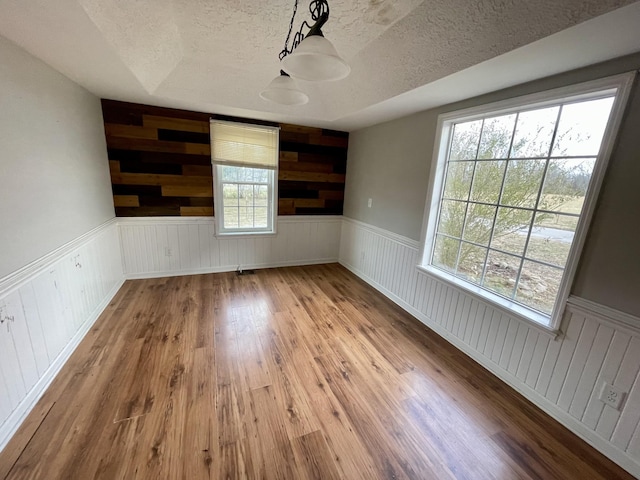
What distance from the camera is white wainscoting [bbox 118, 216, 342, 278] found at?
3.54 meters

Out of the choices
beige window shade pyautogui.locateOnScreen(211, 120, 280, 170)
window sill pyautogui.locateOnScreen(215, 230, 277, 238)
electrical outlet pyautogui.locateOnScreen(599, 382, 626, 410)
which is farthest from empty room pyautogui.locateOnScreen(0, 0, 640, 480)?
window sill pyautogui.locateOnScreen(215, 230, 277, 238)

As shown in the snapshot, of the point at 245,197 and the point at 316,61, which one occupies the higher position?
the point at 316,61

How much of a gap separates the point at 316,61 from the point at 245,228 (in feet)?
10.6

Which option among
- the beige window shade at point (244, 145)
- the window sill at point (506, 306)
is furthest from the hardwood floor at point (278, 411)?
the beige window shade at point (244, 145)

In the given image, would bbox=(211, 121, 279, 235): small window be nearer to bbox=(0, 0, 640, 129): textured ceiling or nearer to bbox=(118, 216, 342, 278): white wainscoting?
bbox=(118, 216, 342, 278): white wainscoting

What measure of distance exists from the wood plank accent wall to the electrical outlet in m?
3.75

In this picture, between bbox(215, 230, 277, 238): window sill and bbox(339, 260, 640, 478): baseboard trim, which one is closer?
bbox(339, 260, 640, 478): baseboard trim

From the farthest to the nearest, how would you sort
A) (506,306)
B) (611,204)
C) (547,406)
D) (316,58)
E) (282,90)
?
(506,306) < (547,406) < (282,90) < (611,204) < (316,58)

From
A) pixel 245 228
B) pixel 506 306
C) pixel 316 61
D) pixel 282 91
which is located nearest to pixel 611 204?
pixel 506 306

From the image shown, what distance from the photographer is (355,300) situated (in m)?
3.35

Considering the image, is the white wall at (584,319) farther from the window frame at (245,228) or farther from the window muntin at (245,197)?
the window muntin at (245,197)

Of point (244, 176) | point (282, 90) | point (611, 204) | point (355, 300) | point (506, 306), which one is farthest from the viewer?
point (244, 176)

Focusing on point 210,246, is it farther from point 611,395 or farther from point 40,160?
point 611,395

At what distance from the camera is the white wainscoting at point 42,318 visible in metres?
1.48
